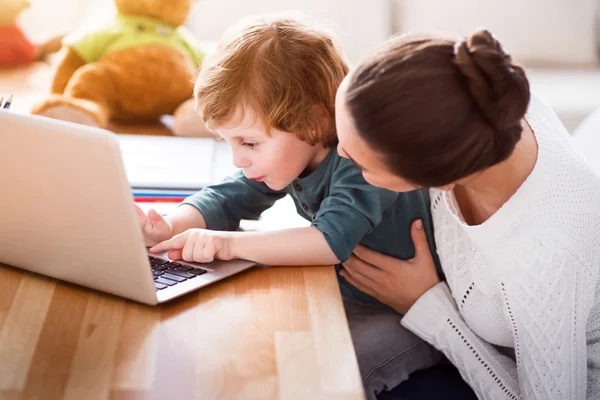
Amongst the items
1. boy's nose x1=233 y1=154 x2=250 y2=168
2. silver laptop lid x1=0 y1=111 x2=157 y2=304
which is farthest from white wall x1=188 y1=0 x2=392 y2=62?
silver laptop lid x1=0 y1=111 x2=157 y2=304

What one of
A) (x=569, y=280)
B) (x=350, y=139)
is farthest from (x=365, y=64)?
(x=569, y=280)

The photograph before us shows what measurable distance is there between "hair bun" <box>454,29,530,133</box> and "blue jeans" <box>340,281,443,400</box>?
1.65ft

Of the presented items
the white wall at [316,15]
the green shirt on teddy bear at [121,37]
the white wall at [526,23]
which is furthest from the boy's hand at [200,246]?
the white wall at [526,23]

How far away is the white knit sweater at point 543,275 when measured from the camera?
1038mm

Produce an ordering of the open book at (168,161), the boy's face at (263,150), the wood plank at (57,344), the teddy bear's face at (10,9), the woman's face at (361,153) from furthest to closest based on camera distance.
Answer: the teddy bear's face at (10,9) < the open book at (168,161) < the boy's face at (263,150) < the woman's face at (361,153) < the wood plank at (57,344)

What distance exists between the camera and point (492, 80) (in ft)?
2.73

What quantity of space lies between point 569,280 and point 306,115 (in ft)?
1.43

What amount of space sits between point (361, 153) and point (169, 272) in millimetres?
306

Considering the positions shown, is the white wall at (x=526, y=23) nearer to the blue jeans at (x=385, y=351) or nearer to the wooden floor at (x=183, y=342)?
the blue jeans at (x=385, y=351)

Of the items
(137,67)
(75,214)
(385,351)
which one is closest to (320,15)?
(137,67)

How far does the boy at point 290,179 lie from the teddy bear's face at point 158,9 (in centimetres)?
88

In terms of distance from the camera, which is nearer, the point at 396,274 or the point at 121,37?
the point at 396,274

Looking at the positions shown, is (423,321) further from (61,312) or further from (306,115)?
(61,312)

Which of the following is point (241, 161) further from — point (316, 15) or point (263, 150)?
point (316, 15)
